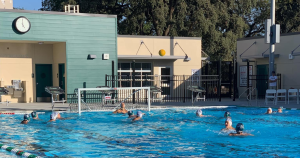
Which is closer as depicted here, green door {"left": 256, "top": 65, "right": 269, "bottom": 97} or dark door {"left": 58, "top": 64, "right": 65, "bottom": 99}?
dark door {"left": 58, "top": 64, "right": 65, "bottom": 99}

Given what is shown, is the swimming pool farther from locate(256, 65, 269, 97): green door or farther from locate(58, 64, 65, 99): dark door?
locate(256, 65, 269, 97): green door

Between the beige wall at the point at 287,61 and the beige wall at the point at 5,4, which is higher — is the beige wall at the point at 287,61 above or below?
below

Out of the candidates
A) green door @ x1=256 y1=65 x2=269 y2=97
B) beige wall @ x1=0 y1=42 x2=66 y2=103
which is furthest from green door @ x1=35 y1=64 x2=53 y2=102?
green door @ x1=256 y1=65 x2=269 y2=97

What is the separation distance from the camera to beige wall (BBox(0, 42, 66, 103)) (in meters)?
22.1

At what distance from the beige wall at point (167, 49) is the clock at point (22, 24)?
18.9 feet

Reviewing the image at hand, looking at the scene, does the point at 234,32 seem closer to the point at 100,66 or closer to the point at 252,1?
the point at 252,1

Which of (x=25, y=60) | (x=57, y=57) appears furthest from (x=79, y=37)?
(x=25, y=60)

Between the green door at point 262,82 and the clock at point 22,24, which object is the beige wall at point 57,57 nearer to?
the clock at point 22,24

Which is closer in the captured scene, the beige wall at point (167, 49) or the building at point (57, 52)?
the building at point (57, 52)

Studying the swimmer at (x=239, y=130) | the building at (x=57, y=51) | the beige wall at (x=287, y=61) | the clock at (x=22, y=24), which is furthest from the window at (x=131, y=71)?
the swimmer at (x=239, y=130)

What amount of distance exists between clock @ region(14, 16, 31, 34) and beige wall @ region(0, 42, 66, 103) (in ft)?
6.95

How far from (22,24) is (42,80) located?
4150 mm

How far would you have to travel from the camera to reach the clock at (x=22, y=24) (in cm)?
2038

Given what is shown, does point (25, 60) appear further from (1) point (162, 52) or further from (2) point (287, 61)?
(2) point (287, 61)
